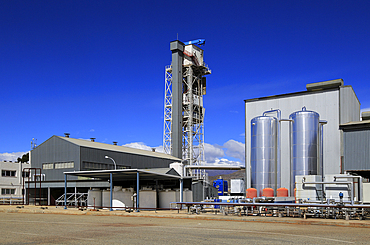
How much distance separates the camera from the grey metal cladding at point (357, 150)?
32.4 meters

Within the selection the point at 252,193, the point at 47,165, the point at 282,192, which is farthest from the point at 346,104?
the point at 47,165

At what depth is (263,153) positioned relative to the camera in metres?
36.0

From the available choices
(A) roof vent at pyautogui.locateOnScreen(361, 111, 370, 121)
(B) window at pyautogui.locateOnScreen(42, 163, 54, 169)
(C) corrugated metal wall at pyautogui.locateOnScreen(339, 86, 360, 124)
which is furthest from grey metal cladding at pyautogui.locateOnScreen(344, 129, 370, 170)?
(B) window at pyautogui.locateOnScreen(42, 163, 54, 169)

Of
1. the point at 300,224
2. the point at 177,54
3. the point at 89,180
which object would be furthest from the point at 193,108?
the point at 300,224

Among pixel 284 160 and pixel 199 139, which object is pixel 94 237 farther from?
pixel 199 139

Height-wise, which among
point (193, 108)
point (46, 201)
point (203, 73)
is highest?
point (203, 73)

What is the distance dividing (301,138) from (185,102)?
1909 inches

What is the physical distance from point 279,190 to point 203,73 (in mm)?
56556

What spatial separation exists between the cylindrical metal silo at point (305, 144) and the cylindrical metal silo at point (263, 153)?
2102mm

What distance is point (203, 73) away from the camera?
87500mm

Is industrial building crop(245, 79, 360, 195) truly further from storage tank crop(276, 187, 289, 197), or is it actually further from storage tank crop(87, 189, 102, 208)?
storage tank crop(87, 189, 102, 208)

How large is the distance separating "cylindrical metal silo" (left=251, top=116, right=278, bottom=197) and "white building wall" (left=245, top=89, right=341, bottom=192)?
1.14 m

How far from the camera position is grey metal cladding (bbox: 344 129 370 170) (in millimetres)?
32375

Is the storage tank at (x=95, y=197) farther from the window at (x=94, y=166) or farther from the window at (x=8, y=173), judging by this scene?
the window at (x=8, y=173)
